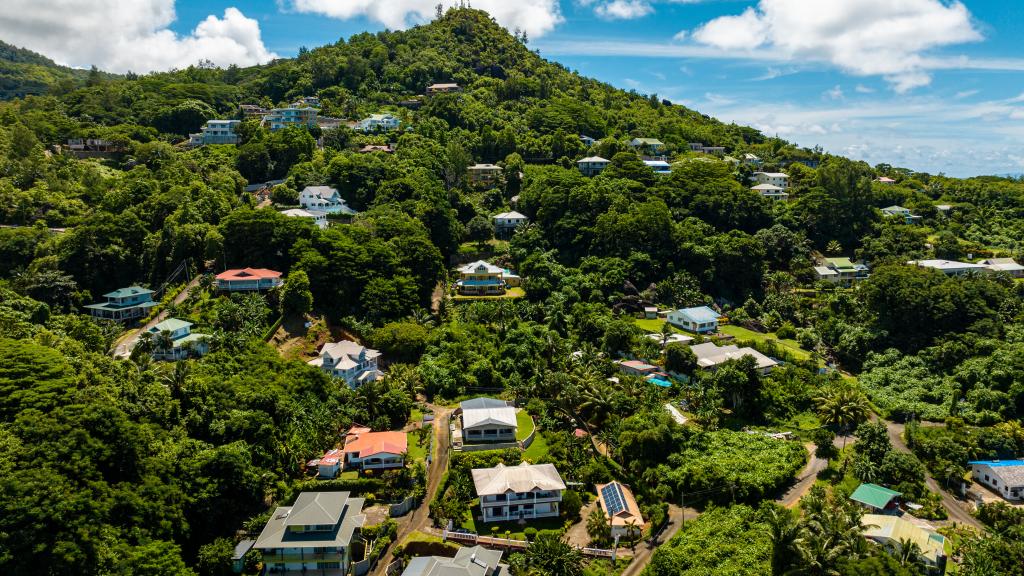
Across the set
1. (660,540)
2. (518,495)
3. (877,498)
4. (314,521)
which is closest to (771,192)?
(877,498)

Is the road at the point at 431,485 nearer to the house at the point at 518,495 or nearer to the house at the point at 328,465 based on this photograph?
the house at the point at 518,495

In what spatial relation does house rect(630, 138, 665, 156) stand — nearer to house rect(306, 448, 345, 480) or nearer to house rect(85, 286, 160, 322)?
house rect(85, 286, 160, 322)

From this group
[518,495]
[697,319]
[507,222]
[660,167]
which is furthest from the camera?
[660,167]

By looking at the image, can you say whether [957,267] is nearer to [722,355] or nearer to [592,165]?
[722,355]

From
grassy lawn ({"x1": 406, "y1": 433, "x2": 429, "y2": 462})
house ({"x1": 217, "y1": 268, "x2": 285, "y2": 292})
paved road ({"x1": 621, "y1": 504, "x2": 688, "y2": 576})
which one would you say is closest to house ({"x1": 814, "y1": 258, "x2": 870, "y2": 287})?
paved road ({"x1": 621, "y1": 504, "x2": 688, "y2": 576})

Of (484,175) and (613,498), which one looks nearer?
(613,498)

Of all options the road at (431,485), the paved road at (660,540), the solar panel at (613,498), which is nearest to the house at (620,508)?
the solar panel at (613,498)
